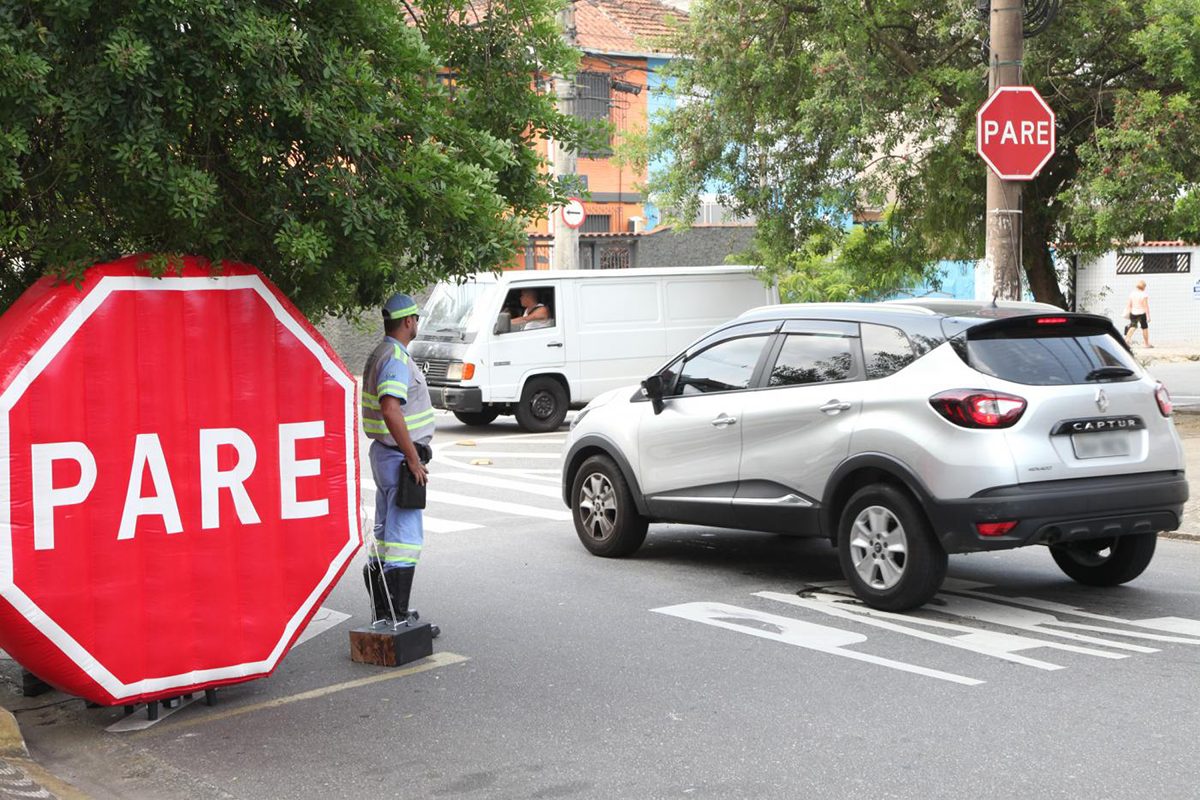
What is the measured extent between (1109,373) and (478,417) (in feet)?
40.2

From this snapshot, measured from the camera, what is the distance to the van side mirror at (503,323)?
18.3 metres

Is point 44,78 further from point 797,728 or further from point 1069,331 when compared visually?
point 1069,331

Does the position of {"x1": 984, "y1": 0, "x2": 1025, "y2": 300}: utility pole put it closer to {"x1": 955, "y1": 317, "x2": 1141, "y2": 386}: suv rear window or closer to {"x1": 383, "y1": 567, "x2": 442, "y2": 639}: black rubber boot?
{"x1": 955, "y1": 317, "x2": 1141, "y2": 386}: suv rear window

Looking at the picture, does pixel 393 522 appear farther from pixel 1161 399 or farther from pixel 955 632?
pixel 1161 399

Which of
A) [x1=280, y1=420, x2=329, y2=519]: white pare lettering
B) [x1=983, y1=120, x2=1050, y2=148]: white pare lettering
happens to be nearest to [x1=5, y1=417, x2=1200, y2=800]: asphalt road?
[x1=280, y1=420, x2=329, y2=519]: white pare lettering

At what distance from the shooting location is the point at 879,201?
1853 cm

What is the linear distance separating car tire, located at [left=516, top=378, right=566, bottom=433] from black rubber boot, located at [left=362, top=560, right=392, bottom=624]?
11248mm

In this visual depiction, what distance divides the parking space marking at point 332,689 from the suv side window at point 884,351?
→ 2.75 meters

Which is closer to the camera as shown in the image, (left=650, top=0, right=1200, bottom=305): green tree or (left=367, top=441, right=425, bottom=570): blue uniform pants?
(left=367, top=441, right=425, bottom=570): blue uniform pants

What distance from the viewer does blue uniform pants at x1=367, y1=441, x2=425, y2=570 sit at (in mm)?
7219

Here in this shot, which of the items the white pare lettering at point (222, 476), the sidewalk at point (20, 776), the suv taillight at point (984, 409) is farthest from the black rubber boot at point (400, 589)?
the suv taillight at point (984, 409)

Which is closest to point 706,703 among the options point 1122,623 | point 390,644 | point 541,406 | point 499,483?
point 390,644

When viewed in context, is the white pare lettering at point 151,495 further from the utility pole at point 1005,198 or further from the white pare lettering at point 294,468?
the utility pole at point 1005,198

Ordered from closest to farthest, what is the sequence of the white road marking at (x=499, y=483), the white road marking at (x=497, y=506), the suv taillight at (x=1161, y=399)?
the suv taillight at (x=1161, y=399), the white road marking at (x=497, y=506), the white road marking at (x=499, y=483)
